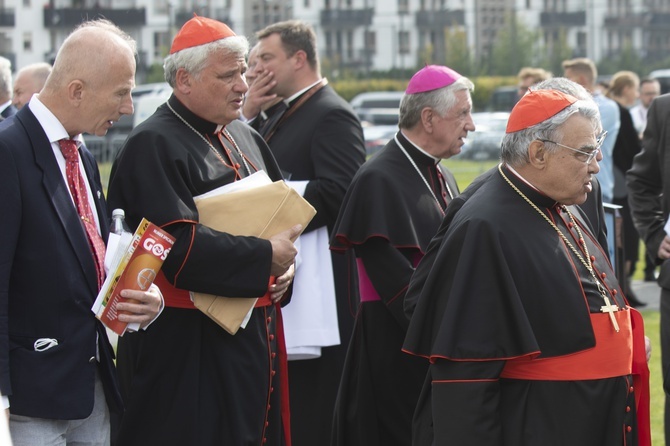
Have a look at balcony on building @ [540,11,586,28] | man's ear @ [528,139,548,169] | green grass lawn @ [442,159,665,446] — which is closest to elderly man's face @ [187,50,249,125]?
man's ear @ [528,139,548,169]

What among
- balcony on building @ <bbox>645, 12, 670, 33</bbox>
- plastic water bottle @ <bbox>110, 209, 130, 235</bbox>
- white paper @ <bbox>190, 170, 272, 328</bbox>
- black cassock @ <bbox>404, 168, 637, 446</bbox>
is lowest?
black cassock @ <bbox>404, 168, 637, 446</bbox>

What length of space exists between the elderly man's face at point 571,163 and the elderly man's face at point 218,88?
53.9 inches

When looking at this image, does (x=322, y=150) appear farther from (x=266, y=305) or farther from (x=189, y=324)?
(x=189, y=324)

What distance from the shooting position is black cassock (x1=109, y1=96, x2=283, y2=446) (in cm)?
403

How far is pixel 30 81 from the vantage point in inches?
345

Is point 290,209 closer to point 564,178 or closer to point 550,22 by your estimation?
point 564,178

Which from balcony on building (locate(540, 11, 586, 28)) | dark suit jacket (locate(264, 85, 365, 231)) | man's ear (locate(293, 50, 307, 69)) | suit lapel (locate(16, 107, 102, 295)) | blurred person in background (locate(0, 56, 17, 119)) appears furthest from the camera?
balcony on building (locate(540, 11, 586, 28))

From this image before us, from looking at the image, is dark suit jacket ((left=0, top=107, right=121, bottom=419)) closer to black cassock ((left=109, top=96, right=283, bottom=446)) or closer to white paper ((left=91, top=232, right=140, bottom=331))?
white paper ((left=91, top=232, right=140, bottom=331))

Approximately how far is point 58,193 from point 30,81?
222 inches

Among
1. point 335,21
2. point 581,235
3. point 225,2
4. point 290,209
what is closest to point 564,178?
point 581,235

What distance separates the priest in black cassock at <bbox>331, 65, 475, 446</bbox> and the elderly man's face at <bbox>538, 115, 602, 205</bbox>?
1340 millimetres

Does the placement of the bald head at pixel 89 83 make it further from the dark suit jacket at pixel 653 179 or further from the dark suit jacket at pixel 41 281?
the dark suit jacket at pixel 653 179

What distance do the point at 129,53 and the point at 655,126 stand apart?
2.71m

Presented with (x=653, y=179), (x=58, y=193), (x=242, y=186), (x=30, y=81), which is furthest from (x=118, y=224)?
(x=30, y=81)
